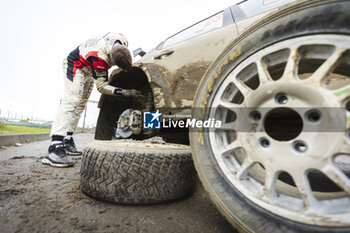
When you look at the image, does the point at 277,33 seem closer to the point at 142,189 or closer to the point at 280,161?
the point at 280,161

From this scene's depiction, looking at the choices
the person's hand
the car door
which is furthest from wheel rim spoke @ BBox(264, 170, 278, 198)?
the person's hand

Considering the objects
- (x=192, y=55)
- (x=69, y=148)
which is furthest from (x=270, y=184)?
(x=69, y=148)

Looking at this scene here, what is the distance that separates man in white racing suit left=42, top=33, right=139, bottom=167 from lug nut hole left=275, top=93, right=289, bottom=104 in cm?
169

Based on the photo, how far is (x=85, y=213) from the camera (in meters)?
1.00

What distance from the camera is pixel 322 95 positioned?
2.26 ft

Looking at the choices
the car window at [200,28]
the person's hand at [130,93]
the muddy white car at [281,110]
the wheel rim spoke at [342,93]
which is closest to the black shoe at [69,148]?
the person's hand at [130,93]

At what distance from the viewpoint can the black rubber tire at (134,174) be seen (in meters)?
1.11

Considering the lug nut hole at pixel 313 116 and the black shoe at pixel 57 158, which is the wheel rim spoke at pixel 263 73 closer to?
the lug nut hole at pixel 313 116

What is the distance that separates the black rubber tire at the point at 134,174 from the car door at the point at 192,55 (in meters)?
→ 0.65

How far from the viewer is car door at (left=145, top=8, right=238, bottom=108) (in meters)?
1.55

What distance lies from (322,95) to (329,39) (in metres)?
0.22

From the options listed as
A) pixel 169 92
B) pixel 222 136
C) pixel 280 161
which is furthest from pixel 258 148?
pixel 169 92

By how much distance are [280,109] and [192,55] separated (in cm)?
105

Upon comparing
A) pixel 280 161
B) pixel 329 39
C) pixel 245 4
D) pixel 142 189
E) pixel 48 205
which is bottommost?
pixel 48 205
